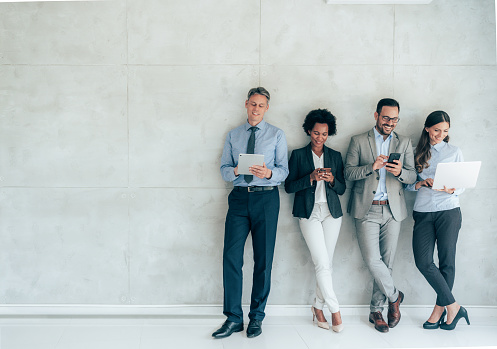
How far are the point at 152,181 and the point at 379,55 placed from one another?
2.70 metres

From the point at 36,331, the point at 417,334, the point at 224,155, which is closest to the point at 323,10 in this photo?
the point at 224,155

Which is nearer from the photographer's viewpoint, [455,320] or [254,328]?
[254,328]

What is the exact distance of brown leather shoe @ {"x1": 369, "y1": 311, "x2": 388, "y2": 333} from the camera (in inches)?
158

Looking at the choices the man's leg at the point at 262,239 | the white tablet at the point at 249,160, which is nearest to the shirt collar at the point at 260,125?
the white tablet at the point at 249,160

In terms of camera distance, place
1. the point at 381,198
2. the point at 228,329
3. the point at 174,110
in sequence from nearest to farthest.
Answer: the point at 228,329
the point at 381,198
the point at 174,110

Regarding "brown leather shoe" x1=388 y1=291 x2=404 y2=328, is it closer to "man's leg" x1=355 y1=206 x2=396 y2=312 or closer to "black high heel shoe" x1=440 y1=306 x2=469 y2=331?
"man's leg" x1=355 y1=206 x2=396 y2=312

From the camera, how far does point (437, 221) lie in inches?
159

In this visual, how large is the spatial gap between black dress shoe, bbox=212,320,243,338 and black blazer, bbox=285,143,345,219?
118 centimetres

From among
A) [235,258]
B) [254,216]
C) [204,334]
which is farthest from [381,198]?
[204,334]

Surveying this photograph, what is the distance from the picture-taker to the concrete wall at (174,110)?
4.29 m

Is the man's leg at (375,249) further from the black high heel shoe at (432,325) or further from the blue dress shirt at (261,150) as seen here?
the blue dress shirt at (261,150)

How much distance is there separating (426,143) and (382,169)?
516 millimetres

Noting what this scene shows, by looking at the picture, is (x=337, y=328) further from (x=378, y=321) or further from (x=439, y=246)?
(x=439, y=246)

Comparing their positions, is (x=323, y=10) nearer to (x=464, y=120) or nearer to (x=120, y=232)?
(x=464, y=120)
